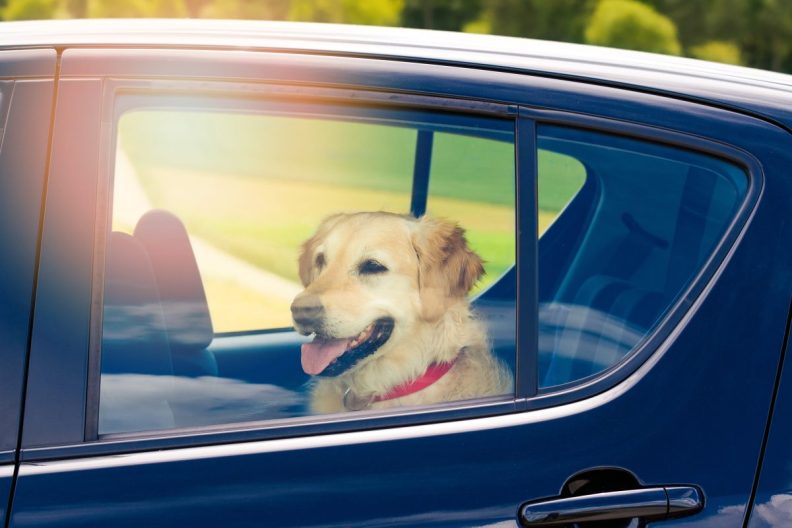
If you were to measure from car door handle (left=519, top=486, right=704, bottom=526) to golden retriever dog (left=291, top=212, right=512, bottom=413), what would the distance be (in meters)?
0.20

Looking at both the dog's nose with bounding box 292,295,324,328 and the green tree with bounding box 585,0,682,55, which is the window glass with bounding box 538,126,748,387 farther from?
the green tree with bounding box 585,0,682,55

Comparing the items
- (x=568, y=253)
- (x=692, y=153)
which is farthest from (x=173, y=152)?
(x=692, y=153)

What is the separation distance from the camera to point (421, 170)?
2.12 m

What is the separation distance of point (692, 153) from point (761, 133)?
0.37ft

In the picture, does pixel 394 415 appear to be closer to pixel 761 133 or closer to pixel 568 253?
pixel 568 253

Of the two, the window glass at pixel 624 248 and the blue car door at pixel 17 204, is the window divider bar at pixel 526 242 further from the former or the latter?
the blue car door at pixel 17 204

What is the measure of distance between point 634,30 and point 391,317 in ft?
61.9

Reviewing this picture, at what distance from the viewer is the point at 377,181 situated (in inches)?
116

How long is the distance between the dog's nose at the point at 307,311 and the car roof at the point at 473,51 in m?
0.43

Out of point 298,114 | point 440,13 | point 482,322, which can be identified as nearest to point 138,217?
point 298,114

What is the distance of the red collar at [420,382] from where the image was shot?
5.38 feet

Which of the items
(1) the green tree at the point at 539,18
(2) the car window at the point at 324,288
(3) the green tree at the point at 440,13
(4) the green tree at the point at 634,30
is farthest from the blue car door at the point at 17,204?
(3) the green tree at the point at 440,13

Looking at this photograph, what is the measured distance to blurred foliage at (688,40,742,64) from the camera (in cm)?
2260

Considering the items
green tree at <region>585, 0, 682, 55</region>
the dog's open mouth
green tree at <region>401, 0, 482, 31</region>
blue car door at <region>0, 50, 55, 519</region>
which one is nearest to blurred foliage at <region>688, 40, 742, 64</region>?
green tree at <region>585, 0, 682, 55</region>
